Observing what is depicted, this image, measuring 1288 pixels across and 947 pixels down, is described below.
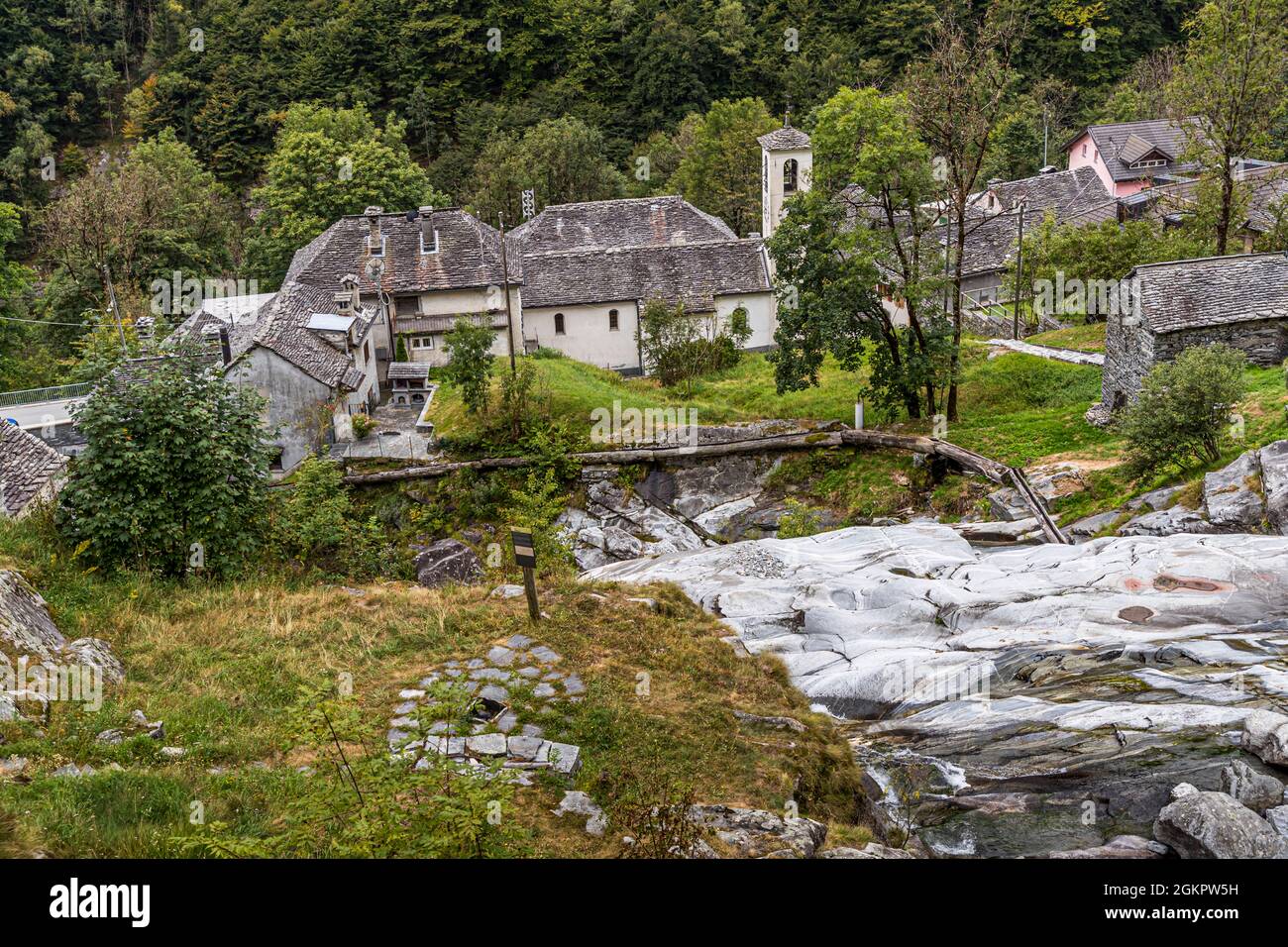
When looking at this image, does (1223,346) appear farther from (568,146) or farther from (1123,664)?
(568,146)

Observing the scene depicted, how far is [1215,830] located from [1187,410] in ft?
50.1

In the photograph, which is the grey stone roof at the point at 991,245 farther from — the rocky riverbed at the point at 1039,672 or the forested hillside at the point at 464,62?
the rocky riverbed at the point at 1039,672

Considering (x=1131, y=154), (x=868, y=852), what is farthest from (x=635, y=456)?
(x=1131, y=154)

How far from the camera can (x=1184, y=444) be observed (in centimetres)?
2281

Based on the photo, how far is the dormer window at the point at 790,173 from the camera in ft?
172

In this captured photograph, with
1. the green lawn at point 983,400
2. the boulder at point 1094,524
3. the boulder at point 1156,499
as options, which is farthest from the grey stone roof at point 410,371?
the boulder at point 1156,499

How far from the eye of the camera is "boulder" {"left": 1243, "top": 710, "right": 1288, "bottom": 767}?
11.1 meters

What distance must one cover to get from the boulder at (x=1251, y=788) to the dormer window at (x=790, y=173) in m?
44.7

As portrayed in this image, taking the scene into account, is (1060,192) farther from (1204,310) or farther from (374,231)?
(374,231)

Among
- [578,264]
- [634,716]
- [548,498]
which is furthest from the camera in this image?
[578,264]

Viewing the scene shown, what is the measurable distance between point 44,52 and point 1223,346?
93.4 m

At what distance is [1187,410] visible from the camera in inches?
894
